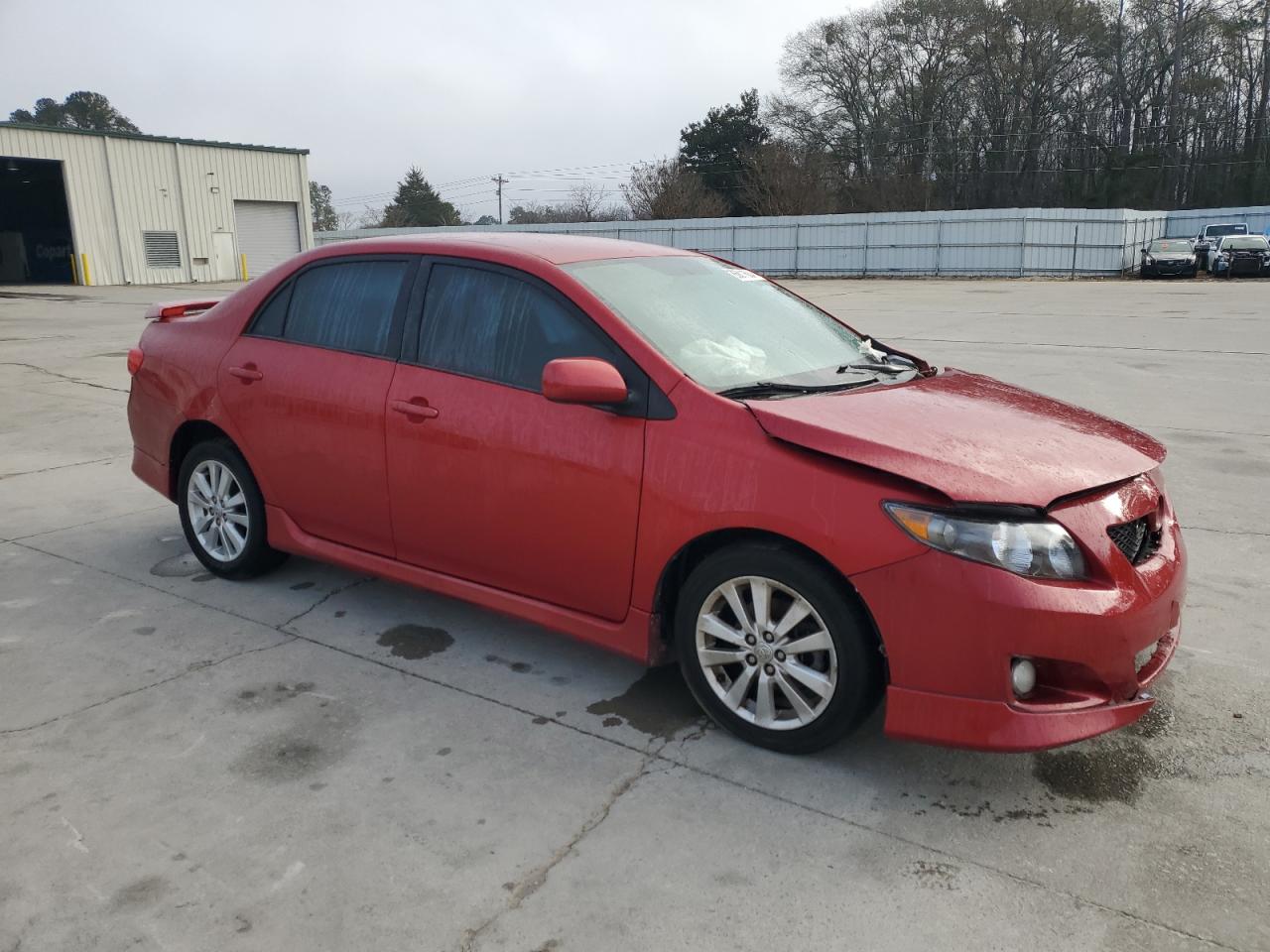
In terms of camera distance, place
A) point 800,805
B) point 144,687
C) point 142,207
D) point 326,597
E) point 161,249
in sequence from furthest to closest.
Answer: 1. point 161,249
2. point 142,207
3. point 326,597
4. point 144,687
5. point 800,805

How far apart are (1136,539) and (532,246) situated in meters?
2.36

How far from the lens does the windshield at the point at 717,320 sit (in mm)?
3463

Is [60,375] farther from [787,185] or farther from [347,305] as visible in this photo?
[787,185]

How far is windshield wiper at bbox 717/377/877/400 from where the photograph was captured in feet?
10.7

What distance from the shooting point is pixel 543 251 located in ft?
12.4

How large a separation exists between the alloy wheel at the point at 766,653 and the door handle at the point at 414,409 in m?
1.30

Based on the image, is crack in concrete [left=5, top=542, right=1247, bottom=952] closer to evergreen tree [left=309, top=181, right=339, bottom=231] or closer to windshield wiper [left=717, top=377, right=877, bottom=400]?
windshield wiper [left=717, top=377, right=877, bottom=400]

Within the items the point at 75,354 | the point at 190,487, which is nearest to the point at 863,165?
the point at 75,354

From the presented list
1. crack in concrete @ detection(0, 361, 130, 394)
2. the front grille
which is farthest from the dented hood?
crack in concrete @ detection(0, 361, 130, 394)

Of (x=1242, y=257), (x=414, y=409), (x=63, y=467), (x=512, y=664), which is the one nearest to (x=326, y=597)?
(x=512, y=664)

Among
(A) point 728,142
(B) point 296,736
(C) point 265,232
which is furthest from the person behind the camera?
(A) point 728,142

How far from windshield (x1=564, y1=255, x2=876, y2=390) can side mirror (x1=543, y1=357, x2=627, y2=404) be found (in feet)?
0.87

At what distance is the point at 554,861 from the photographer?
8.64ft

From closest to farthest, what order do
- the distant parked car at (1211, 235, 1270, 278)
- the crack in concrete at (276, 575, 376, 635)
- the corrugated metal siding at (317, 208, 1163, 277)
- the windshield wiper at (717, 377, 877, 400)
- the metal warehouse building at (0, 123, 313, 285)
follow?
the windshield wiper at (717, 377, 877, 400) → the crack in concrete at (276, 575, 376, 635) → the distant parked car at (1211, 235, 1270, 278) → the metal warehouse building at (0, 123, 313, 285) → the corrugated metal siding at (317, 208, 1163, 277)
